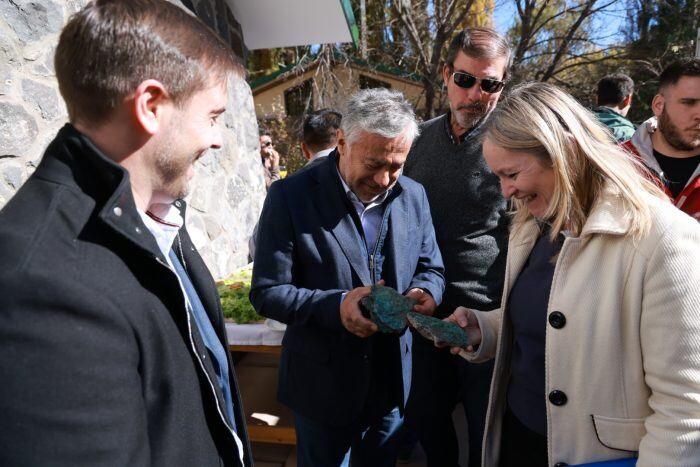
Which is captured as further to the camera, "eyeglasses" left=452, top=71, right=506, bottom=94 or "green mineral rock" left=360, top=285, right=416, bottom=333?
"eyeglasses" left=452, top=71, right=506, bottom=94

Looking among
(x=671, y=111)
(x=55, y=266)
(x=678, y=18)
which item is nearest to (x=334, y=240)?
(x=55, y=266)

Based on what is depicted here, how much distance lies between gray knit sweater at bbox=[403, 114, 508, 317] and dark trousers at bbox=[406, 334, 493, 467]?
26cm

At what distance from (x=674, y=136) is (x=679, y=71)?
0.43m

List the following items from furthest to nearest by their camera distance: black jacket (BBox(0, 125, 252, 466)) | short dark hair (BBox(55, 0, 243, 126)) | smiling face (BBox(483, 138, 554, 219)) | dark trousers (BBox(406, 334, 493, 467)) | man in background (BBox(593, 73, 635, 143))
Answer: man in background (BBox(593, 73, 635, 143)), dark trousers (BBox(406, 334, 493, 467)), smiling face (BBox(483, 138, 554, 219)), short dark hair (BBox(55, 0, 243, 126)), black jacket (BBox(0, 125, 252, 466))

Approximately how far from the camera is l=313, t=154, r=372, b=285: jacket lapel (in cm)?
196

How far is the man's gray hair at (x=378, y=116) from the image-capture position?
76.7 inches

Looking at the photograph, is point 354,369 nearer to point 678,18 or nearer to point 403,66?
point 403,66

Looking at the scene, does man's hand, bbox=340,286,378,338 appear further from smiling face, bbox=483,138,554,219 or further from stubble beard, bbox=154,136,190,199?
stubble beard, bbox=154,136,190,199

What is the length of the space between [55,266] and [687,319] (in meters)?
1.43

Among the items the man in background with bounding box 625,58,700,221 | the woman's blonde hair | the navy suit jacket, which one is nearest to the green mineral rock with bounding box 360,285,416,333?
the navy suit jacket

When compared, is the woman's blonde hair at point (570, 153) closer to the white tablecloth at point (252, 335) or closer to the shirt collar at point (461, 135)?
the shirt collar at point (461, 135)

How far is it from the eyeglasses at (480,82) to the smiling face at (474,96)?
0.01m

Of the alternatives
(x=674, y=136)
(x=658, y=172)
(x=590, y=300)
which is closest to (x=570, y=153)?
(x=590, y=300)

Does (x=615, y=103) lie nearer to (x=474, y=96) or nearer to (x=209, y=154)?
(x=474, y=96)
